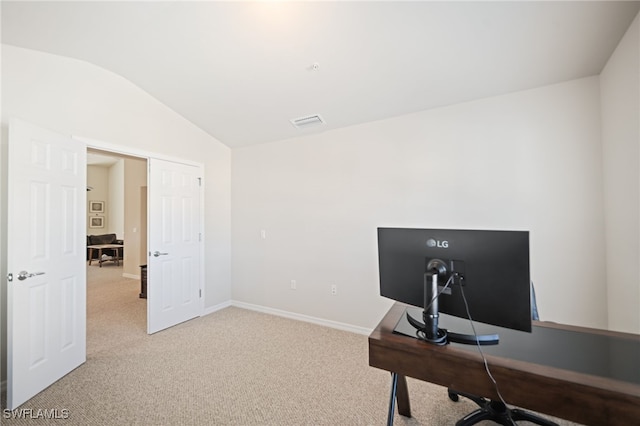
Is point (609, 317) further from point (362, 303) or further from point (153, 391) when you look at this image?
point (153, 391)

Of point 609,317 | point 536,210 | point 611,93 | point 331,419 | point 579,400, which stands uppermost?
point 611,93

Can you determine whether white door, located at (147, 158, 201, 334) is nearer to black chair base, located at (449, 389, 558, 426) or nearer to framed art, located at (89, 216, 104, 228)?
black chair base, located at (449, 389, 558, 426)

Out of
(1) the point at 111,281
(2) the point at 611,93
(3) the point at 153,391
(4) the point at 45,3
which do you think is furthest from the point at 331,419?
(1) the point at 111,281

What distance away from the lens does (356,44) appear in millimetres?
2154

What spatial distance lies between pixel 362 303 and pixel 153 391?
216cm

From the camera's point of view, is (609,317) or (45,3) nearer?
(45,3)

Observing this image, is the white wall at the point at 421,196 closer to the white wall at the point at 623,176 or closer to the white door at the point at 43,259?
the white wall at the point at 623,176

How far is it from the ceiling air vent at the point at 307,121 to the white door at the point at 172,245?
1573 mm

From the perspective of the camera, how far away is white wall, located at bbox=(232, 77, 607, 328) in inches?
89.2

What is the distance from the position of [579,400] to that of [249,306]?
379 cm

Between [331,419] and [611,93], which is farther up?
[611,93]

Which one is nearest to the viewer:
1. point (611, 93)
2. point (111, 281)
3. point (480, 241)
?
point (480, 241)

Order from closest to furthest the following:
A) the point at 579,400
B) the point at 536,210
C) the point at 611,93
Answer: the point at 579,400, the point at 611,93, the point at 536,210

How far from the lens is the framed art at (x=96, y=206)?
8866 millimetres
